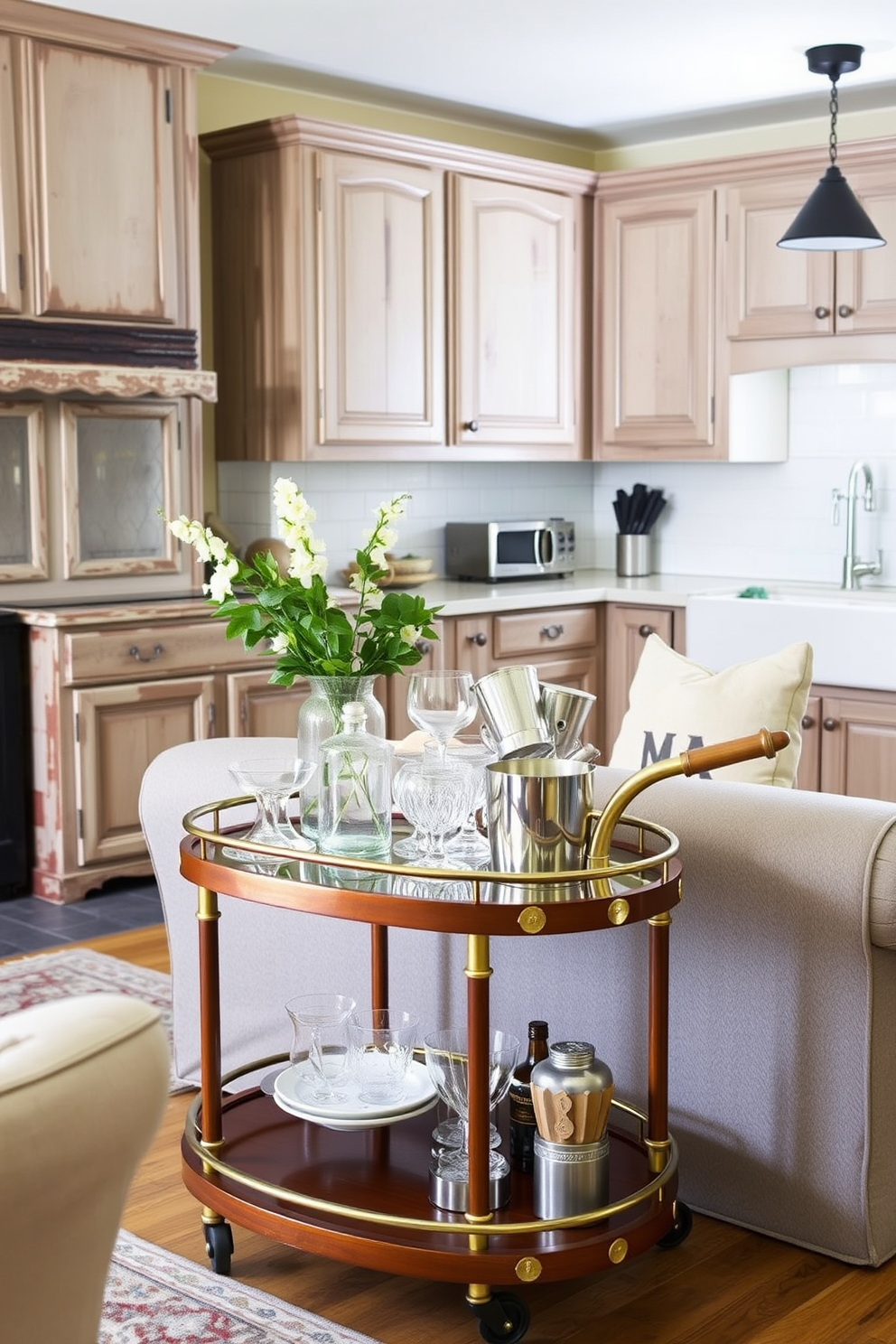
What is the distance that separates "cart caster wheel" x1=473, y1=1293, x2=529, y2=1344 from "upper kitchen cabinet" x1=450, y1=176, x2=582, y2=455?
4.11 m

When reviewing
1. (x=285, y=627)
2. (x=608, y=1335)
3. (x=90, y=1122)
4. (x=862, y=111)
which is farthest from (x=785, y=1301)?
(x=862, y=111)

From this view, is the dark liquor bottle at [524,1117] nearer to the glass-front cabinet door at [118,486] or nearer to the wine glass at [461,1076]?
the wine glass at [461,1076]

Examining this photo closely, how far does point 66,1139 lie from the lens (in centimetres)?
116

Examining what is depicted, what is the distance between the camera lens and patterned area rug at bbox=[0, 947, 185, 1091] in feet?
12.4

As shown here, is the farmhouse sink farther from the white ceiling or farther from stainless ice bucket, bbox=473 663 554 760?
stainless ice bucket, bbox=473 663 554 760

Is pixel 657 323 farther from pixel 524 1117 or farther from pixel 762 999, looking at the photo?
pixel 524 1117

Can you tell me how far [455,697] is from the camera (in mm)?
Answer: 2576

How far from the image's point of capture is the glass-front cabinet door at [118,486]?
195 inches

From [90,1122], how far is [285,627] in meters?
1.38

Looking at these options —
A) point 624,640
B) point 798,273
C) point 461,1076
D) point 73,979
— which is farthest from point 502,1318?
point 798,273

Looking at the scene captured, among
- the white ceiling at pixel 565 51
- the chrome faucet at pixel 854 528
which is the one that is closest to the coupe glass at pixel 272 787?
the white ceiling at pixel 565 51

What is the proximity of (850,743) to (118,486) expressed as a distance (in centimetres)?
253

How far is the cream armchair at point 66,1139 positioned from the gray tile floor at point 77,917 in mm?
3040

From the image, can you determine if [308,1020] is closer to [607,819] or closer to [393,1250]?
[393,1250]
